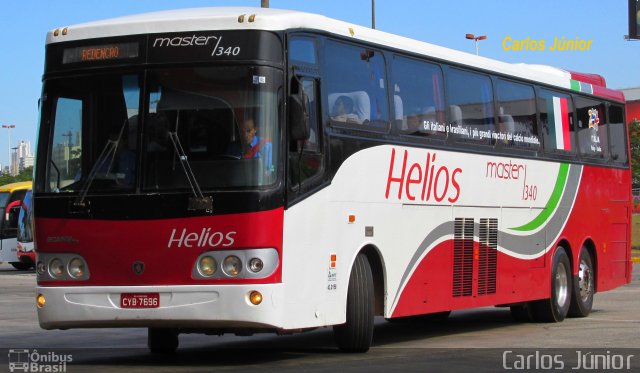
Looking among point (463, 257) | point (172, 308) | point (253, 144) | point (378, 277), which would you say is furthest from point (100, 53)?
point (463, 257)

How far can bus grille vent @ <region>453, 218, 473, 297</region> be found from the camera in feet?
49.6

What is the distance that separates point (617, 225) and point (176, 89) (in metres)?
10.9

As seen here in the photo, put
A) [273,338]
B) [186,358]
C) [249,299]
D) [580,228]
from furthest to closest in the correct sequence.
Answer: [580,228], [273,338], [186,358], [249,299]

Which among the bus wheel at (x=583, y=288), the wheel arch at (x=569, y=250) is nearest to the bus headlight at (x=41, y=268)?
the wheel arch at (x=569, y=250)

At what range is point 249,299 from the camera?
36.7 feet

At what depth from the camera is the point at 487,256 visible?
52.1 ft

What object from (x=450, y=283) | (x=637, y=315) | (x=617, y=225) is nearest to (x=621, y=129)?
(x=617, y=225)

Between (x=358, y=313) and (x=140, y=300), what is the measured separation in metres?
2.44

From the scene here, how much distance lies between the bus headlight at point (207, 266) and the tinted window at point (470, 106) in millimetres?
4871

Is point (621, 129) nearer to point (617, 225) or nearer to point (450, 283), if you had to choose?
point (617, 225)

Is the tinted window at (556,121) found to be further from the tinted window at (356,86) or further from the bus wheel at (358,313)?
the bus wheel at (358,313)

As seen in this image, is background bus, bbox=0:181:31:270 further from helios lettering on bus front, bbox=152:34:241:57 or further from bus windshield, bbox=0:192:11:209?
helios lettering on bus front, bbox=152:34:241:57

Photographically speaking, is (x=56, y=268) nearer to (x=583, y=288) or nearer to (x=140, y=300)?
(x=140, y=300)

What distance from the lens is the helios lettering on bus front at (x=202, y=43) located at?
11500mm
